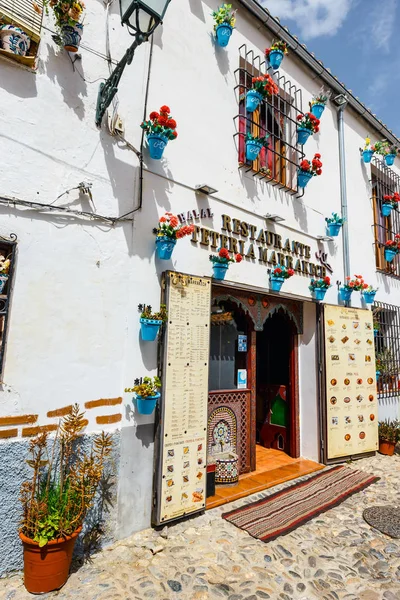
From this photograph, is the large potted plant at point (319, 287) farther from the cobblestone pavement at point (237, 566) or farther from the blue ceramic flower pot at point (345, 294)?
the cobblestone pavement at point (237, 566)

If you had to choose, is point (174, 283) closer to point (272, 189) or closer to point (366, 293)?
point (272, 189)

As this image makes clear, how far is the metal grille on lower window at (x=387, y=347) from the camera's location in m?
7.99

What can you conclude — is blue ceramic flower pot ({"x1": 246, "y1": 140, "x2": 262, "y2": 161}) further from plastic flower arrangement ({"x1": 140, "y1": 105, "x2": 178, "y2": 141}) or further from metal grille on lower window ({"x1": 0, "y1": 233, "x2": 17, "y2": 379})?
metal grille on lower window ({"x1": 0, "y1": 233, "x2": 17, "y2": 379})

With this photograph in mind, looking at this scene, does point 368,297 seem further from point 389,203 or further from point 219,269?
point 219,269

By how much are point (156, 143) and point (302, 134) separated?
3424 millimetres

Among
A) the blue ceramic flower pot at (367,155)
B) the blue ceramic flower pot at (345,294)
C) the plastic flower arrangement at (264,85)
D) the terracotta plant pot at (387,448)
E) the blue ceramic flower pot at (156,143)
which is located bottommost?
the terracotta plant pot at (387,448)

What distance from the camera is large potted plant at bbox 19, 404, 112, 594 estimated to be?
9.89 feet

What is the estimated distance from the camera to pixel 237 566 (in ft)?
11.4

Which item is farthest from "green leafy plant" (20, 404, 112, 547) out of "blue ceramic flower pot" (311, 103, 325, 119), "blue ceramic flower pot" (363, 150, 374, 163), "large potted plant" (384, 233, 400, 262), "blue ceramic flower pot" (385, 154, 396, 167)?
"blue ceramic flower pot" (385, 154, 396, 167)

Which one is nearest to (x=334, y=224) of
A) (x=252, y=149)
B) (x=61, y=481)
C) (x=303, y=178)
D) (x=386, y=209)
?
(x=303, y=178)

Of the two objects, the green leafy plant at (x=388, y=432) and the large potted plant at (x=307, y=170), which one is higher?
the large potted plant at (x=307, y=170)

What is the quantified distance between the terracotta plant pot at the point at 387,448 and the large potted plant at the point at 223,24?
752cm

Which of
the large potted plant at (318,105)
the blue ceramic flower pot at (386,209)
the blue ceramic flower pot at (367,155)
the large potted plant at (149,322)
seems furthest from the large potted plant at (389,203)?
the large potted plant at (149,322)

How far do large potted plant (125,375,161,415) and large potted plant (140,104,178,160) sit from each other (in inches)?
104
